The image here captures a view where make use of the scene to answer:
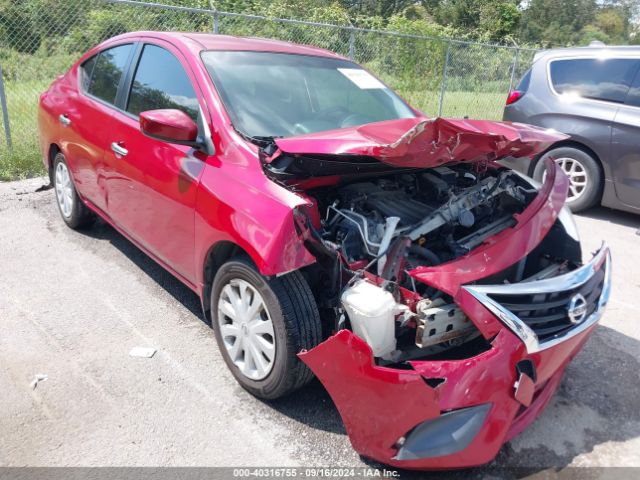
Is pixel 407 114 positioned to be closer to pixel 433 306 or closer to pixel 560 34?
pixel 433 306

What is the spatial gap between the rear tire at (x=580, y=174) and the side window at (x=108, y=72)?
14.3 ft

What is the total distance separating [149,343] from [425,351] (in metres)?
1.75

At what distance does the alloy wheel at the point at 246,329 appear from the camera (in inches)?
102

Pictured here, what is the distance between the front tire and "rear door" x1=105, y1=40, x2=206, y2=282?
414 millimetres

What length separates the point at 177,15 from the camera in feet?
27.6

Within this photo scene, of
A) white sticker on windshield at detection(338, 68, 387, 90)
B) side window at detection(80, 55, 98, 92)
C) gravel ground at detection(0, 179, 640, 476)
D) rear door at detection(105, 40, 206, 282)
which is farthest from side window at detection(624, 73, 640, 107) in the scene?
side window at detection(80, 55, 98, 92)

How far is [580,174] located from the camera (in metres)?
6.03

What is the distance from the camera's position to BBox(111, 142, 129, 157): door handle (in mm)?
3523

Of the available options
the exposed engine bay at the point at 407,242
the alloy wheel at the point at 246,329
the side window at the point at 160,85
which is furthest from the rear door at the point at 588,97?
the alloy wheel at the point at 246,329

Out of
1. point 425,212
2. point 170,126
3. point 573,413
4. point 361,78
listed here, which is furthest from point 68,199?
point 573,413

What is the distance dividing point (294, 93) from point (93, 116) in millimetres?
1692

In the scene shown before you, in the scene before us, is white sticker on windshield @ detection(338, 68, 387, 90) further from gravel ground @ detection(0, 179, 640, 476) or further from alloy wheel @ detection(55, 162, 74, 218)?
alloy wheel @ detection(55, 162, 74, 218)

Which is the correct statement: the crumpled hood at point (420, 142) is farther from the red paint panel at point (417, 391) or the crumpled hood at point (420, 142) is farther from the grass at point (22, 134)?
the grass at point (22, 134)

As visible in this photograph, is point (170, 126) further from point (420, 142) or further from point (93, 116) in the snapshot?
point (93, 116)
